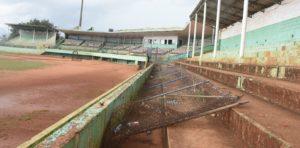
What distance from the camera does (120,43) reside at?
65.4m

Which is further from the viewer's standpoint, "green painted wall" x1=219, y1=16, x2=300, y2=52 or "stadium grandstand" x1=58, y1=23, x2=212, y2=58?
"stadium grandstand" x1=58, y1=23, x2=212, y2=58

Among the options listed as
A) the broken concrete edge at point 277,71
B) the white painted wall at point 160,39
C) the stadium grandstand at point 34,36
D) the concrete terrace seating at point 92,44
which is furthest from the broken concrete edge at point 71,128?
the stadium grandstand at point 34,36

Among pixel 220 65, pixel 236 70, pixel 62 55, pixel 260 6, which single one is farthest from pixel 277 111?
pixel 62 55

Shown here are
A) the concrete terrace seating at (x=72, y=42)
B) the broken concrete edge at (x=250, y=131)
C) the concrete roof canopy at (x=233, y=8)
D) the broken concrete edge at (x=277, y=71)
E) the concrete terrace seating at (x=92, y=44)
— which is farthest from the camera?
the concrete terrace seating at (x=72, y=42)

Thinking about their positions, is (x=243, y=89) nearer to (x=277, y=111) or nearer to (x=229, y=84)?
(x=229, y=84)

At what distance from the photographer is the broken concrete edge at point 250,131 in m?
2.79

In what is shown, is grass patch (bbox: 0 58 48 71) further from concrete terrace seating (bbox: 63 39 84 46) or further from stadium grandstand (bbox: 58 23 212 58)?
concrete terrace seating (bbox: 63 39 84 46)

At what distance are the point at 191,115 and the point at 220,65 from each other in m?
8.95

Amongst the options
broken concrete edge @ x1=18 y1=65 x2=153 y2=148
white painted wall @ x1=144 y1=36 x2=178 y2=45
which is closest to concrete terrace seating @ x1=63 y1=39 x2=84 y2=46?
white painted wall @ x1=144 y1=36 x2=178 y2=45

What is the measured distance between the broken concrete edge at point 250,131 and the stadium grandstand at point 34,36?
65.4 meters

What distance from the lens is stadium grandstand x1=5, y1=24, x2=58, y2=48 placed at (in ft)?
219

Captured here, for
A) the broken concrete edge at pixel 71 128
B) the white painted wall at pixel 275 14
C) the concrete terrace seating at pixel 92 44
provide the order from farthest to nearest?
1. the concrete terrace seating at pixel 92 44
2. the white painted wall at pixel 275 14
3. the broken concrete edge at pixel 71 128

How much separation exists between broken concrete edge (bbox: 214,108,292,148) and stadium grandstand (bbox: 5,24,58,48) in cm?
6537

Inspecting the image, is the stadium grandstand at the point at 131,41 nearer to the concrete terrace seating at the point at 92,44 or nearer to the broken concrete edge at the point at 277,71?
the concrete terrace seating at the point at 92,44
